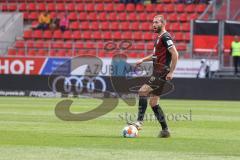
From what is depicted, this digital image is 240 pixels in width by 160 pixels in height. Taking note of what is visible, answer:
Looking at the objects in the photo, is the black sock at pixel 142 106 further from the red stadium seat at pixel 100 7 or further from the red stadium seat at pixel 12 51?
the red stadium seat at pixel 100 7

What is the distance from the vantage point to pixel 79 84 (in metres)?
31.5

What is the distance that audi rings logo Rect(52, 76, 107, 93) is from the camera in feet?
102

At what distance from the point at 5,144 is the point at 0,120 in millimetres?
5358

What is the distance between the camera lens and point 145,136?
13.9 meters

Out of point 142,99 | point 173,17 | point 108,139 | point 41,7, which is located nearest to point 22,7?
point 41,7

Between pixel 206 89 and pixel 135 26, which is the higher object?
pixel 135 26

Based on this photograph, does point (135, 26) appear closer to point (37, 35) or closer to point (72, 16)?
point (72, 16)

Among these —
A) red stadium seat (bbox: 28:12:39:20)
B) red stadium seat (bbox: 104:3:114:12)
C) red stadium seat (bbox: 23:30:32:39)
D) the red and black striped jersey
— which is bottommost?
red stadium seat (bbox: 23:30:32:39)

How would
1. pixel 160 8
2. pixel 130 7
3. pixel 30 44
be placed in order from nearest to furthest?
pixel 30 44, pixel 160 8, pixel 130 7

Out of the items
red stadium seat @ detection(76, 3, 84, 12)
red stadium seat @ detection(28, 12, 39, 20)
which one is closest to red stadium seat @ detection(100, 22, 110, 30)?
red stadium seat @ detection(76, 3, 84, 12)

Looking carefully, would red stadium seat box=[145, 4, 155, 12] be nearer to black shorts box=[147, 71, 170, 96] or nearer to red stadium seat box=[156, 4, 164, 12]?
red stadium seat box=[156, 4, 164, 12]

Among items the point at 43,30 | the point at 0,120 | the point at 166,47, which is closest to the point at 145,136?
the point at 166,47

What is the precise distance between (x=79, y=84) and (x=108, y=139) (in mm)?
18460

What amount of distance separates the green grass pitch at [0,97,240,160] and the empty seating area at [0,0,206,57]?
1559cm
